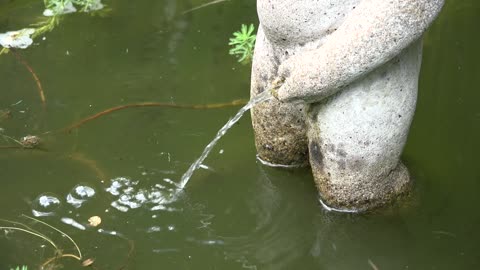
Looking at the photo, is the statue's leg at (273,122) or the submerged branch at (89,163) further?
the submerged branch at (89,163)

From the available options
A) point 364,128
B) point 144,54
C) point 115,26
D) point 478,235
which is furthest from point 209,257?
point 115,26

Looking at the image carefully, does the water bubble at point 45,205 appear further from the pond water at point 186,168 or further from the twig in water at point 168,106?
the twig in water at point 168,106

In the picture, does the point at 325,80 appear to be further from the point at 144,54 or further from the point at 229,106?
the point at 144,54

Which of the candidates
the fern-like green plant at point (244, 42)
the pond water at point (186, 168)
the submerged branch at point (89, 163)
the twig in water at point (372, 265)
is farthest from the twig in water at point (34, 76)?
the twig in water at point (372, 265)

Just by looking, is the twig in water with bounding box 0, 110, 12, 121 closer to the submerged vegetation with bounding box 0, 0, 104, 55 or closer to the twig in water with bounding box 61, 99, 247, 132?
the twig in water with bounding box 61, 99, 247, 132

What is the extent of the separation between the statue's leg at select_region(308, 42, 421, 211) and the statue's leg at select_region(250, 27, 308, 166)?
137 millimetres

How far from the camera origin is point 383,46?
8.32ft

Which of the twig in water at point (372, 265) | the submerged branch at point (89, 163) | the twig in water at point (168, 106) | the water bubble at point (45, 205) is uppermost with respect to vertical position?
the twig in water at point (168, 106)

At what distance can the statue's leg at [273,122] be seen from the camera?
3.02 m

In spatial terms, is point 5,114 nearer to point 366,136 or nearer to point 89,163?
point 89,163

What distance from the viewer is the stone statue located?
2.54 meters

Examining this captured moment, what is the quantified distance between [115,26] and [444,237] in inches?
96.0

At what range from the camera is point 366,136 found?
2883 mm

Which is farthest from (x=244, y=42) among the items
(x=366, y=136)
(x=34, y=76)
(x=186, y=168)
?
(x=366, y=136)
